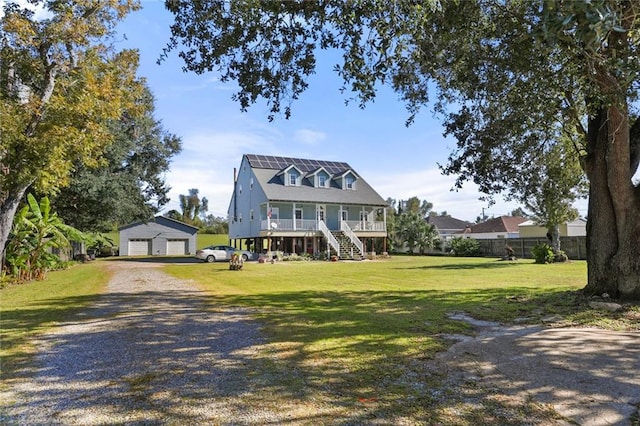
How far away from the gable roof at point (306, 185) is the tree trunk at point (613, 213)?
923 inches

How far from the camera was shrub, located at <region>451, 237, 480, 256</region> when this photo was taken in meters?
36.0

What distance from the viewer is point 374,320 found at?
7.46 m

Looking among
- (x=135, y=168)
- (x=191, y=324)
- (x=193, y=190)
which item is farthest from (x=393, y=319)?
(x=193, y=190)

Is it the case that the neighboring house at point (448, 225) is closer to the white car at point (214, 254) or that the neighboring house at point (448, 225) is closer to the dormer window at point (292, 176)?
the dormer window at point (292, 176)

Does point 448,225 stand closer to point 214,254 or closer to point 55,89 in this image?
point 214,254

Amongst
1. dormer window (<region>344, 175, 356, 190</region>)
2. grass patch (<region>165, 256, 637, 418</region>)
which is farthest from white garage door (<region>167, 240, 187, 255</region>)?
grass patch (<region>165, 256, 637, 418</region>)

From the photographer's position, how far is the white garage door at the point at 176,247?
43531 mm

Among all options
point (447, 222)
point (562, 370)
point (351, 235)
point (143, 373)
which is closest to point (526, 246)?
point (351, 235)

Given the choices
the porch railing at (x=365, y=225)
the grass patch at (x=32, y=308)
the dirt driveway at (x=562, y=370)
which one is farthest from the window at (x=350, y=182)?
the dirt driveway at (x=562, y=370)

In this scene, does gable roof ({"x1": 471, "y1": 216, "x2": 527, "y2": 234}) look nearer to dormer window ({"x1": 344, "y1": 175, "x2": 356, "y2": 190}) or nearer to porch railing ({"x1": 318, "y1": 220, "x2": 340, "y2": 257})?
dormer window ({"x1": 344, "y1": 175, "x2": 356, "y2": 190})

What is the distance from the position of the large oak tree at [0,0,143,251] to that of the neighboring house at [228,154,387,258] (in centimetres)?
1795

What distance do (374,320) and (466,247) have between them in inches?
1223

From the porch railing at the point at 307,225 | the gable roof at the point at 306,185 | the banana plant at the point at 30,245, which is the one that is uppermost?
the gable roof at the point at 306,185

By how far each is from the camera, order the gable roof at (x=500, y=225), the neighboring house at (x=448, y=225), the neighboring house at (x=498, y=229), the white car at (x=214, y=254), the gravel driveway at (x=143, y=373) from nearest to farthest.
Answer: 1. the gravel driveway at (x=143, y=373)
2. the white car at (x=214, y=254)
3. the neighboring house at (x=498, y=229)
4. the gable roof at (x=500, y=225)
5. the neighboring house at (x=448, y=225)
